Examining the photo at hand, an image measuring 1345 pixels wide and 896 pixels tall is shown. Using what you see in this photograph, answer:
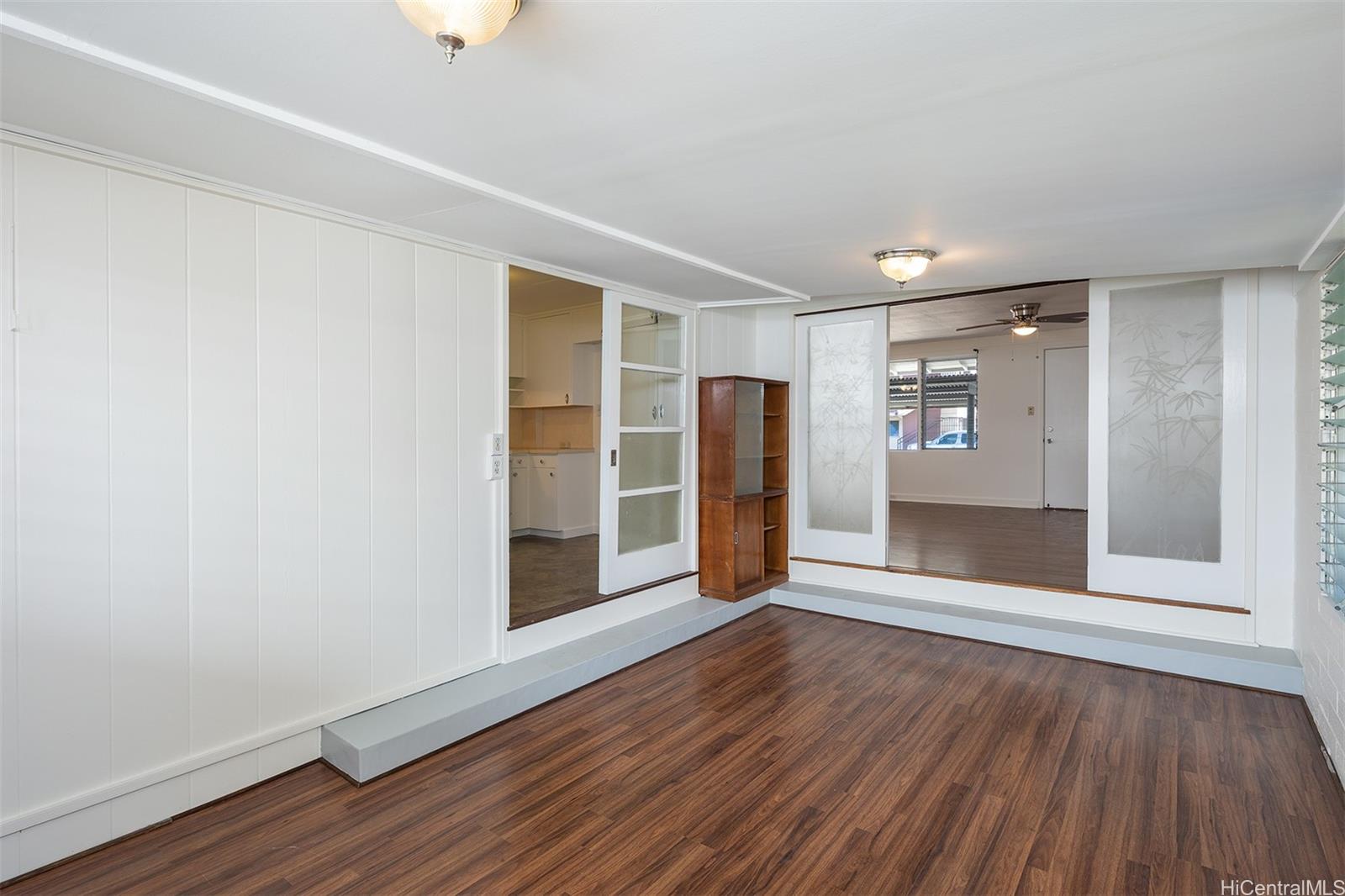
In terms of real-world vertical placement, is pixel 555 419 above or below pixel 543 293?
below

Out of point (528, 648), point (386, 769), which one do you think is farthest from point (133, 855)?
point (528, 648)

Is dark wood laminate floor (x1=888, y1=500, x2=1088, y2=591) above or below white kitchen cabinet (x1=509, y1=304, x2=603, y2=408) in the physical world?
below

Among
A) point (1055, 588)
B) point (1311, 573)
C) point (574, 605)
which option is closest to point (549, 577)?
point (574, 605)

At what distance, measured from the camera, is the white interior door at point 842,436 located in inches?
209

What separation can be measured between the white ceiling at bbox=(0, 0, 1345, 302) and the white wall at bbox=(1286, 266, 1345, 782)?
76cm

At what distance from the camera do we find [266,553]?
2.65 m

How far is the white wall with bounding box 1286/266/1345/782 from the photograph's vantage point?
277 cm

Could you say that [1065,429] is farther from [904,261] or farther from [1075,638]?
[904,261]

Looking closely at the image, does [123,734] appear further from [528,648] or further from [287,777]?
[528,648]

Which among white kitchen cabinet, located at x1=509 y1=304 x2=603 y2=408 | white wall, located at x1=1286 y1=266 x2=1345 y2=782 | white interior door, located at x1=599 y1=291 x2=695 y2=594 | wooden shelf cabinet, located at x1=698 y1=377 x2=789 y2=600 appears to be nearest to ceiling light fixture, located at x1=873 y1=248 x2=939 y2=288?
wooden shelf cabinet, located at x1=698 y1=377 x2=789 y2=600

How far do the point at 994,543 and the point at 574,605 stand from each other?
4.92 metres

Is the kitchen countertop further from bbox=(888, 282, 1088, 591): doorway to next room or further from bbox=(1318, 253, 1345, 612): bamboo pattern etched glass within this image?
bbox=(1318, 253, 1345, 612): bamboo pattern etched glass

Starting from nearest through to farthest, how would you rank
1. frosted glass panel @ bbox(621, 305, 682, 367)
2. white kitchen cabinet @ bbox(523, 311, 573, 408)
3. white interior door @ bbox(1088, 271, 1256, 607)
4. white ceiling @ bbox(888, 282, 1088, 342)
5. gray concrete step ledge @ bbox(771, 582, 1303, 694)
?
gray concrete step ledge @ bbox(771, 582, 1303, 694) < white interior door @ bbox(1088, 271, 1256, 607) < frosted glass panel @ bbox(621, 305, 682, 367) < white ceiling @ bbox(888, 282, 1088, 342) < white kitchen cabinet @ bbox(523, 311, 573, 408)

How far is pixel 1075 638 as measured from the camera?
13.6ft
